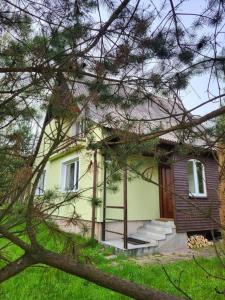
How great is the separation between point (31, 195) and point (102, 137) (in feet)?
4.88

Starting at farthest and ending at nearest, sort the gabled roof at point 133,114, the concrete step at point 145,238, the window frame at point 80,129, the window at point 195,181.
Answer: the window at point 195,181
the concrete step at point 145,238
the gabled roof at point 133,114
the window frame at point 80,129

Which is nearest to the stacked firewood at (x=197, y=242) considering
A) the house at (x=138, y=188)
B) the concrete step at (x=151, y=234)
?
the house at (x=138, y=188)

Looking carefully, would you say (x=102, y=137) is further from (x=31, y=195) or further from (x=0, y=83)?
(x=31, y=195)

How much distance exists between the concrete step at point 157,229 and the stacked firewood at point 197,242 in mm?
952

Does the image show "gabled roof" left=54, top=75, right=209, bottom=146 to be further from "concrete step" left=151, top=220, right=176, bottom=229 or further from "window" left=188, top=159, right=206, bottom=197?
"window" left=188, top=159, right=206, bottom=197

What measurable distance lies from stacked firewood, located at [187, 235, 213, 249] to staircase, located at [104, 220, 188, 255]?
0.30 meters

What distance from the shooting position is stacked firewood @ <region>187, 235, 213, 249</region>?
9.45 meters

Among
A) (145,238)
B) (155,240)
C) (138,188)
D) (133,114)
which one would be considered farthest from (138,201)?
(133,114)

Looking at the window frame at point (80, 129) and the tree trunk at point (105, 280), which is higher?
the window frame at point (80, 129)

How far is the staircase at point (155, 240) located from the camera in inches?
313

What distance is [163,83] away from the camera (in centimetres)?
321

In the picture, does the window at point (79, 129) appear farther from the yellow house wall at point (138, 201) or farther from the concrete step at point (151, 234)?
the yellow house wall at point (138, 201)

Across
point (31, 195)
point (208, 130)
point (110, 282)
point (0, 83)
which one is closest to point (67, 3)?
point (0, 83)

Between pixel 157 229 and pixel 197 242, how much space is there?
54.0 inches
